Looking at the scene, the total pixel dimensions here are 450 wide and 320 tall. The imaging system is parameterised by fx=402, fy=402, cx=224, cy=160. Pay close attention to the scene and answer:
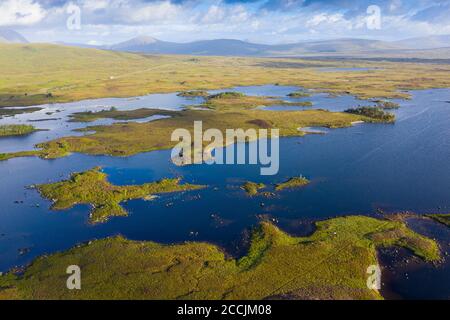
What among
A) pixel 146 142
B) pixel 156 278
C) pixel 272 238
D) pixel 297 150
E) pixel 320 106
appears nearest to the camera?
pixel 156 278

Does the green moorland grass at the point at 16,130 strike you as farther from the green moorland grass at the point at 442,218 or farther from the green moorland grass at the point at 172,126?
the green moorland grass at the point at 442,218

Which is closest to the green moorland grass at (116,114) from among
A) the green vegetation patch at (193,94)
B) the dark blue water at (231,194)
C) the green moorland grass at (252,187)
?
the green vegetation patch at (193,94)

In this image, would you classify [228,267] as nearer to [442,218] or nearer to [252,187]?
[252,187]

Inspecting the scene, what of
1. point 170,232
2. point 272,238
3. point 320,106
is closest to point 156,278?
point 170,232

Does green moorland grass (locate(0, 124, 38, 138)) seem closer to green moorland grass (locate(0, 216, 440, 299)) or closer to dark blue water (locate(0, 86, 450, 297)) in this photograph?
dark blue water (locate(0, 86, 450, 297))

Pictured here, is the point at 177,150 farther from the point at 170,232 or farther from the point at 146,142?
the point at 170,232

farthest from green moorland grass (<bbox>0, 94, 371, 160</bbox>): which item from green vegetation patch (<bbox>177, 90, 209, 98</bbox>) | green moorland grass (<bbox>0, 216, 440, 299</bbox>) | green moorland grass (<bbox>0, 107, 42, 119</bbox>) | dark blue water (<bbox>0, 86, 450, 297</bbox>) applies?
green moorland grass (<bbox>0, 216, 440, 299</bbox>)

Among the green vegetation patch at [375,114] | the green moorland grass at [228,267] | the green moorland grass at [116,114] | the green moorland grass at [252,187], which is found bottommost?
the green moorland grass at [228,267]
